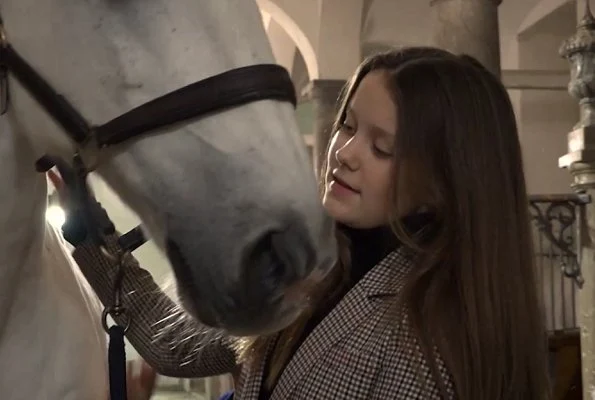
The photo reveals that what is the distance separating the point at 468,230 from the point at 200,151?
0.44 meters

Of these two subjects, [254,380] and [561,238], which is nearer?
[254,380]

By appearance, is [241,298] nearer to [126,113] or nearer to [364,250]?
[126,113]

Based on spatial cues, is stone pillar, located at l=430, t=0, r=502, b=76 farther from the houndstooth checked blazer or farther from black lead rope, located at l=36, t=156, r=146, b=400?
black lead rope, located at l=36, t=156, r=146, b=400

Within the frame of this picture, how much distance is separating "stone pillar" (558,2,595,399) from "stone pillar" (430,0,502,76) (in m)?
0.38

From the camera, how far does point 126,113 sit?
709 mm

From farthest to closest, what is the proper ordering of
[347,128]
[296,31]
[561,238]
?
1. [296,31]
2. [561,238]
3. [347,128]

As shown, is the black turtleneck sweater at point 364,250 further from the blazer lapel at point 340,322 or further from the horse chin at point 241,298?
the horse chin at point 241,298

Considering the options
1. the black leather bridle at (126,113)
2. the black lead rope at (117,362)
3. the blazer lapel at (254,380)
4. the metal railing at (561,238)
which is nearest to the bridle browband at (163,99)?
the black leather bridle at (126,113)

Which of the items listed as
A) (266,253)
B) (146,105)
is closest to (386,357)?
(266,253)

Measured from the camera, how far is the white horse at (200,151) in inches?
26.7

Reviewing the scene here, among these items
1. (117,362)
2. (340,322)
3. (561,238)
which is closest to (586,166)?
(561,238)

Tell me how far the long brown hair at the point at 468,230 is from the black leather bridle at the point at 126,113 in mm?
307

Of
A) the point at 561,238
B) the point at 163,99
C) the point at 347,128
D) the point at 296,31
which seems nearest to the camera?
the point at 163,99

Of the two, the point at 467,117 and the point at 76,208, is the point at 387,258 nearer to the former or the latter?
the point at 467,117
